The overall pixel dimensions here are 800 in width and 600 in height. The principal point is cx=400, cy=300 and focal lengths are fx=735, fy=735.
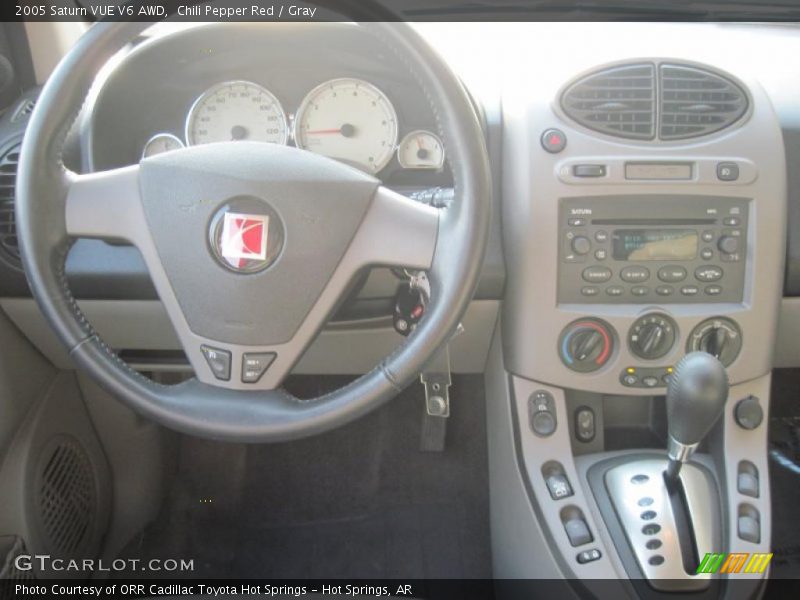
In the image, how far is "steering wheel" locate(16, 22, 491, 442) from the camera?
96 cm

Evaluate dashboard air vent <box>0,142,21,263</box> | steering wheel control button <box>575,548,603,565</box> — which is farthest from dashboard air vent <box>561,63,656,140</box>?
dashboard air vent <box>0,142,21,263</box>

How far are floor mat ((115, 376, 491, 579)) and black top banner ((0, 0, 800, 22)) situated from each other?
0.88 meters

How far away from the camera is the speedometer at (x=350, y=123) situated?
133 cm

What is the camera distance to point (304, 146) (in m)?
1.35

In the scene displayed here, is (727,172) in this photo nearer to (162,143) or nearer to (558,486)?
(558,486)

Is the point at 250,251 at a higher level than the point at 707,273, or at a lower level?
higher

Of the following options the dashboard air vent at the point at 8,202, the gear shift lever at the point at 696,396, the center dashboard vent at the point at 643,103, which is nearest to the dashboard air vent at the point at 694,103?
the center dashboard vent at the point at 643,103

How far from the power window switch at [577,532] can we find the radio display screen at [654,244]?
45cm

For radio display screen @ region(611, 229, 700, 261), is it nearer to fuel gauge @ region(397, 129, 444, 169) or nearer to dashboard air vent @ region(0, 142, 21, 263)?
fuel gauge @ region(397, 129, 444, 169)

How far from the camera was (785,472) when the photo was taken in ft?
5.39

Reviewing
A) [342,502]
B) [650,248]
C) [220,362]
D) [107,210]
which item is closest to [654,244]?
[650,248]

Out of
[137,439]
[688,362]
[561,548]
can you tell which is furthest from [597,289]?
[137,439]

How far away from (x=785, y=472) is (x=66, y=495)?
1553 millimetres

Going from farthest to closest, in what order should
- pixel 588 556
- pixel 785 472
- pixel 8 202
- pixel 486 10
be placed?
pixel 785 472
pixel 486 10
pixel 8 202
pixel 588 556
